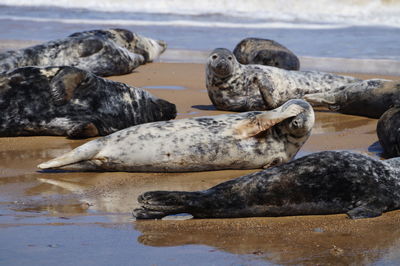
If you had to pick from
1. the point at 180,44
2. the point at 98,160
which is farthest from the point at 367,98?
the point at 180,44

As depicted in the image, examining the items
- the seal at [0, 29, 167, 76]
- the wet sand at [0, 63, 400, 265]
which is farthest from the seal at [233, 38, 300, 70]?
the wet sand at [0, 63, 400, 265]

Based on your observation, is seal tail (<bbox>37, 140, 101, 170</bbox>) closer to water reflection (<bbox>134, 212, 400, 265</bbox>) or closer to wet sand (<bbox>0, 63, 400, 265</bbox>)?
wet sand (<bbox>0, 63, 400, 265</bbox>)

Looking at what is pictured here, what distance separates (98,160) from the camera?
5.84 m

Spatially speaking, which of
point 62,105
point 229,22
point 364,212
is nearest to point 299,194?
point 364,212

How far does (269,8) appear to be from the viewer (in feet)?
74.3

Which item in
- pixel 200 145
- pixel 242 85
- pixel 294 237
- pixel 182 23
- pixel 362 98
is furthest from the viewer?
pixel 182 23

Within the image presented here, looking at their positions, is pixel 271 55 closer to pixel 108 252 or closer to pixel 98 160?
pixel 98 160

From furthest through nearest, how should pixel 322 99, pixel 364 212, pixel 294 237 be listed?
pixel 322 99
pixel 364 212
pixel 294 237

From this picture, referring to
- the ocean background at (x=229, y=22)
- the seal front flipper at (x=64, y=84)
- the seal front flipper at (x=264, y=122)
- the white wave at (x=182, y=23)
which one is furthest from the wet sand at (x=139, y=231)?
the white wave at (x=182, y=23)

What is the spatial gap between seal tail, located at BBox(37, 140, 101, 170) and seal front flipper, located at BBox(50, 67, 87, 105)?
1.40 m

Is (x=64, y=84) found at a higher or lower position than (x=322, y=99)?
higher

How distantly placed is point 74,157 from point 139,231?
1.69 m

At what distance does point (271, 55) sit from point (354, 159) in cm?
706

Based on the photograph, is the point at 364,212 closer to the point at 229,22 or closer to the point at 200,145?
the point at 200,145
